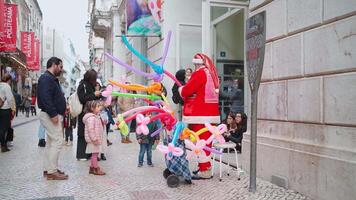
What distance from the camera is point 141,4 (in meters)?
13.7

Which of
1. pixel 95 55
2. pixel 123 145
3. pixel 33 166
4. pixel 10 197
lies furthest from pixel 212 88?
pixel 95 55

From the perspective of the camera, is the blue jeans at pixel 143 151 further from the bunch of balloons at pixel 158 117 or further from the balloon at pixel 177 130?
the balloon at pixel 177 130

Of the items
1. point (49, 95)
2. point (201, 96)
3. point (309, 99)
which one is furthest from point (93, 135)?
point (309, 99)

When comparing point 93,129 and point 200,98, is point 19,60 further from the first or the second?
point 200,98

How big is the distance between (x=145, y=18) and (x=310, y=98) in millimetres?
8685

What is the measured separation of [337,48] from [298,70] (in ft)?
2.79

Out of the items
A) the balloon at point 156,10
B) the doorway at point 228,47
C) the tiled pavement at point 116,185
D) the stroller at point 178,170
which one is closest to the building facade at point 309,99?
the tiled pavement at point 116,185

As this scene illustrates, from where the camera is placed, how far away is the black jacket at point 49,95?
21.4 feet

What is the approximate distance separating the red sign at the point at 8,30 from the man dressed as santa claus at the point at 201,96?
65.2ft

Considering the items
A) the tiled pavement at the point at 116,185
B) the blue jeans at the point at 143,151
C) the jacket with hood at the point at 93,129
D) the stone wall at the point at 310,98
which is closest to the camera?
the stone wall at the point at 310,98

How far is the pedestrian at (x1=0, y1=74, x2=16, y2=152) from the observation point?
9711 mm

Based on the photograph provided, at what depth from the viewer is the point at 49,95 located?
657 cm

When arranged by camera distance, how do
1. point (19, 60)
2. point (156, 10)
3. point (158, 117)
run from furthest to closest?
1. point (19, 60)
2. point (156, 10)
3. point (158, 117)

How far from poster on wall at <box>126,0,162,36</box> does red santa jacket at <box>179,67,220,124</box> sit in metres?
6.97
